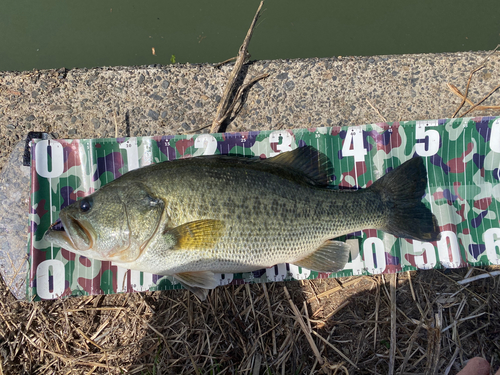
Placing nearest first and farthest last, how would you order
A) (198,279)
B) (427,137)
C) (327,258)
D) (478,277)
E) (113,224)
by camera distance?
(113,224)
(198,279)
(327,258)
(478,277)
(427,137)

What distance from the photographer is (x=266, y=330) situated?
9.18 feet

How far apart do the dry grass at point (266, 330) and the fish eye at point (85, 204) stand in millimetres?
1034

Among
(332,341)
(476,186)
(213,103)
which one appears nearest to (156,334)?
(332,341)

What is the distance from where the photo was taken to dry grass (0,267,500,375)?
2.75m

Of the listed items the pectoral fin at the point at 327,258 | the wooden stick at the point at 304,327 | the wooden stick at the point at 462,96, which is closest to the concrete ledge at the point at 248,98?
the wooden stick at the point at 462,96

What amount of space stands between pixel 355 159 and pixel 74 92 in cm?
292

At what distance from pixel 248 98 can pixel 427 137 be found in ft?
5.87

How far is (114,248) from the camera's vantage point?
2.30m

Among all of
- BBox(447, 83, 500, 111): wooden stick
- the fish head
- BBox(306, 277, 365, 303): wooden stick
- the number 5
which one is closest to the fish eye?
the fish head

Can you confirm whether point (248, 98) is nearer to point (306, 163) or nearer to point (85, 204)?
point (306, 163)

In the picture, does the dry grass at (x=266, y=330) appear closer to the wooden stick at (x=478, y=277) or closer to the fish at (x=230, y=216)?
the wooden stick at (x=478, y=277)

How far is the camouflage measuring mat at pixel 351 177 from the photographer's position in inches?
114

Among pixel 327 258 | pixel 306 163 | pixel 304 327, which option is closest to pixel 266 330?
pixel 304 327

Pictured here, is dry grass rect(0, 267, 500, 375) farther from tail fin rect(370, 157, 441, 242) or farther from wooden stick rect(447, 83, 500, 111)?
wooden stick rect(447, 83, 500, 111)
